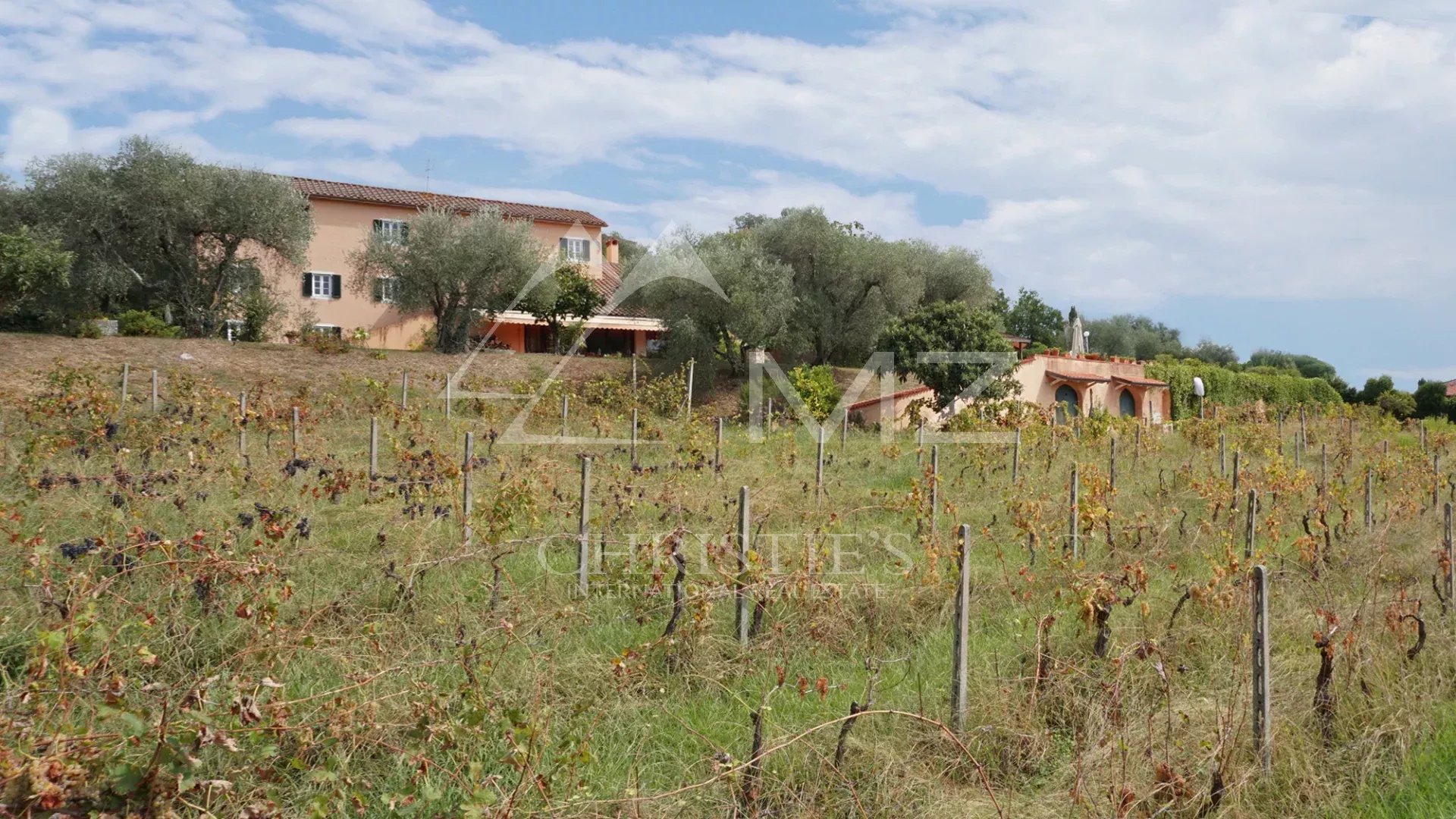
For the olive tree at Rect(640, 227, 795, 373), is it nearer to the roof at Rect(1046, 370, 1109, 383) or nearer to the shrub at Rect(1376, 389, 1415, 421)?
the roof at Rect(1046, 370, 1109, 383)

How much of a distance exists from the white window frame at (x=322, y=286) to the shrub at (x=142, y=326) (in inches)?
291

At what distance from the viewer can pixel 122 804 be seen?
2816 millimetres

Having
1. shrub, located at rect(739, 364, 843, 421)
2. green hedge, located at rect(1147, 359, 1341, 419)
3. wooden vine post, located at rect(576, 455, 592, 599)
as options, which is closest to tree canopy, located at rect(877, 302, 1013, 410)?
shrub, located at rect(739, 364, 843, 421)

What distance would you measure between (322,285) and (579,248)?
29.3 ft

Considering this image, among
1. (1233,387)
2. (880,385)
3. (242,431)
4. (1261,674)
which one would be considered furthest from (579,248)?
(1261,674)

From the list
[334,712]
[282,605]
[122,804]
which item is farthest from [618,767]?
[282,605]

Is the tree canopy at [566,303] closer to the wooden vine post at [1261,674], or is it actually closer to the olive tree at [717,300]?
the olive tree at [717,300]

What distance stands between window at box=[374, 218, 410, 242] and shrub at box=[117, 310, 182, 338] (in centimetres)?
671

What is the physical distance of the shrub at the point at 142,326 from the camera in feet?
75.7

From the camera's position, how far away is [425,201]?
3225 cm

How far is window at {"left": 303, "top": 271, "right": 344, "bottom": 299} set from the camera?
101ft

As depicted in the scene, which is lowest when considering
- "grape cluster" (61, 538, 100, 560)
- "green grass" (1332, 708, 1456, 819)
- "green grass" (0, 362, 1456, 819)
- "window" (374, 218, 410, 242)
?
"green grass" (1332, 708, 1456, 819)

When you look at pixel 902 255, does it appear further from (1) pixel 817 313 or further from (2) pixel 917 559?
(2) pixel 917 559

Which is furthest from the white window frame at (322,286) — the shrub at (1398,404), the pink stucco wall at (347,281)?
the shrub at (1398,404)
